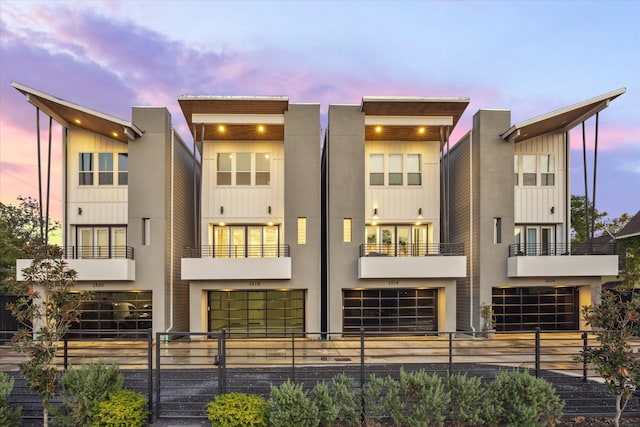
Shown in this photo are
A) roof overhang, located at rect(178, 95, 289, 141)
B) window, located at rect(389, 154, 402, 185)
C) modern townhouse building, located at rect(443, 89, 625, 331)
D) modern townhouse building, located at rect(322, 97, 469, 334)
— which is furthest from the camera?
window, located at rect(389, 154, 402, 185)

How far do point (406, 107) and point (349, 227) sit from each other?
18.9ft

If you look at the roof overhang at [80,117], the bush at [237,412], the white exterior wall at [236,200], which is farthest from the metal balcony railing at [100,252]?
the bush at [237,412]

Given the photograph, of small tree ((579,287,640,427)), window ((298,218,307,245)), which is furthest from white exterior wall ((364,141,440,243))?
small tree ((579,287,640,427))

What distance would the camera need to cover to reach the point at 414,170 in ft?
64.0

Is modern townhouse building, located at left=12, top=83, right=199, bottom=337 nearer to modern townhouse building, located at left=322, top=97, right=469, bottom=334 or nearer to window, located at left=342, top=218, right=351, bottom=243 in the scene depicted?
modern townhouse building, located at left=322, top=97, right=469, bottom=334

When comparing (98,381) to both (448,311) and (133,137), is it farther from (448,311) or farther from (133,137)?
(448,311)

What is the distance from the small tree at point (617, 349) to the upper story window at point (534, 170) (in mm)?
12311

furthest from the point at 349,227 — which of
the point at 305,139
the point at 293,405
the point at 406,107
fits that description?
the point at 293,405

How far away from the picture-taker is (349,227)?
1822cm

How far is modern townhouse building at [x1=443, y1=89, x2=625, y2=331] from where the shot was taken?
1794 centimetres

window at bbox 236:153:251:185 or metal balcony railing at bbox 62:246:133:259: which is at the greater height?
window at bbox 236:153:251:185

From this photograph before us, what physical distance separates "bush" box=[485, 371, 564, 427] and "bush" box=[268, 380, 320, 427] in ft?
11.0

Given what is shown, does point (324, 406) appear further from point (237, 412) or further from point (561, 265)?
point (561, 265)

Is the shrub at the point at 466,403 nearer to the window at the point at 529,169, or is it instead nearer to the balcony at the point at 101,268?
the balcony at the point at 101,268
